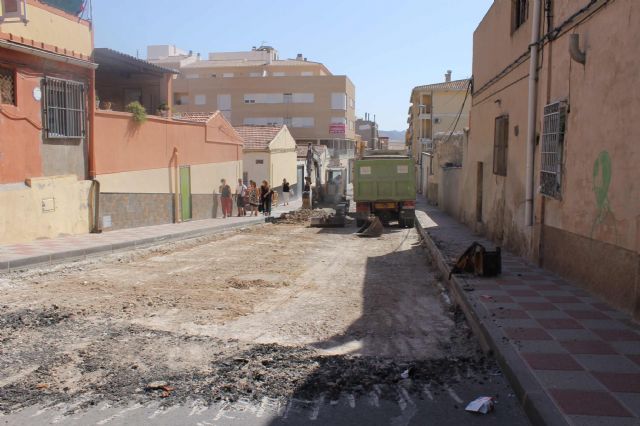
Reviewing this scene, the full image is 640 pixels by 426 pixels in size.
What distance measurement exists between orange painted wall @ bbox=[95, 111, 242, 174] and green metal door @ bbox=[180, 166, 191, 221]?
35cm

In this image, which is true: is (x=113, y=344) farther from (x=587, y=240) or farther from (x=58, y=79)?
(x=58, y=79)

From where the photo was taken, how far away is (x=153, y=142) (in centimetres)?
1970

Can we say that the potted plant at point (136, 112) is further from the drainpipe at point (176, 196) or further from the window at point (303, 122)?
the window at point (303, 122)

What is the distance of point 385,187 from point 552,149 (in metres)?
12.5

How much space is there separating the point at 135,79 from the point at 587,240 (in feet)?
62.5

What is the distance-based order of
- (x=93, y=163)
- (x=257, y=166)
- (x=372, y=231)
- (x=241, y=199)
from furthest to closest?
(x=257, y=166) → (x=241, y=199) → (x=372, y=231) → (x=93, y=163)

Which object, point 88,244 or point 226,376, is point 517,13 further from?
point 88,244

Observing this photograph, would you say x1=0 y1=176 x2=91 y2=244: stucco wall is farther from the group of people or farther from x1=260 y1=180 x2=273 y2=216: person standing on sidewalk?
x1=260 y1=180 x2=273 y2=216: person standing on sidewalk

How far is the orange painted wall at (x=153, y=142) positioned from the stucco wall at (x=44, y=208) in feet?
4.26

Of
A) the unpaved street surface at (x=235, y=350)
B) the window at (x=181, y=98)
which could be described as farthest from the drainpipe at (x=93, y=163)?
the window at (x=181, y=98)

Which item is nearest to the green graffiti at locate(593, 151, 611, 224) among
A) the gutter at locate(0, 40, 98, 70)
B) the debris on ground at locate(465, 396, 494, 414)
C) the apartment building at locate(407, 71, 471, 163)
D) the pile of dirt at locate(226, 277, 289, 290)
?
the debris on ground at locate(465, 396, 494, 414)

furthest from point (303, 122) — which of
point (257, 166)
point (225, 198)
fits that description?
point (225, 198)

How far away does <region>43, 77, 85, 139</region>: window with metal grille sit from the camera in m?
14.7

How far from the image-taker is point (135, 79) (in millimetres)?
22422
